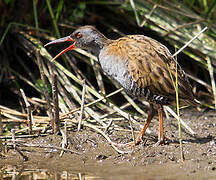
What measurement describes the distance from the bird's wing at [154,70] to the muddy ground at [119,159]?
1.68 feet

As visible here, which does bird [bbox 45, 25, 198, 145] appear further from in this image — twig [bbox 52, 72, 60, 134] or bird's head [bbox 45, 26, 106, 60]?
twig [bbox 52, 72, 60, 134]

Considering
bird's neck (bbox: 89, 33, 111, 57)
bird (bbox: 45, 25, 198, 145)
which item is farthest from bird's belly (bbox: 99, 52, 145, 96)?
bird's neck (bbox: 89, 33, 111, 57)

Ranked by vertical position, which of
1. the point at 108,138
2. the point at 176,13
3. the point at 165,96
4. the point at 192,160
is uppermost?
the point at 176,13

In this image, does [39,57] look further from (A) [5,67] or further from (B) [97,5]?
(B) [97,5]

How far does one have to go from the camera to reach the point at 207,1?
19.6 feet

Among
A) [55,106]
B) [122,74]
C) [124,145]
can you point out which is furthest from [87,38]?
[124,145]

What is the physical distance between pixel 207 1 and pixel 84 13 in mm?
1646

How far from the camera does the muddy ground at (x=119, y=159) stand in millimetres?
3525

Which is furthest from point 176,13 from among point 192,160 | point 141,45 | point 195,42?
point 192,160

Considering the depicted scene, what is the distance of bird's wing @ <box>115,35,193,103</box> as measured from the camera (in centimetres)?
400

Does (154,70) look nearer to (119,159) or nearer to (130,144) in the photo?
(130,144)

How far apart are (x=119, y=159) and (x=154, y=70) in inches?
33.4

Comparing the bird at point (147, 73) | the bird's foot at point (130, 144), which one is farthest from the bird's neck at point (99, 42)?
the bird's foot at point (130, 144)

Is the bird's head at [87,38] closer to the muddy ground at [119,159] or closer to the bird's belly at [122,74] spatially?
the bird's belly at [122,74]
